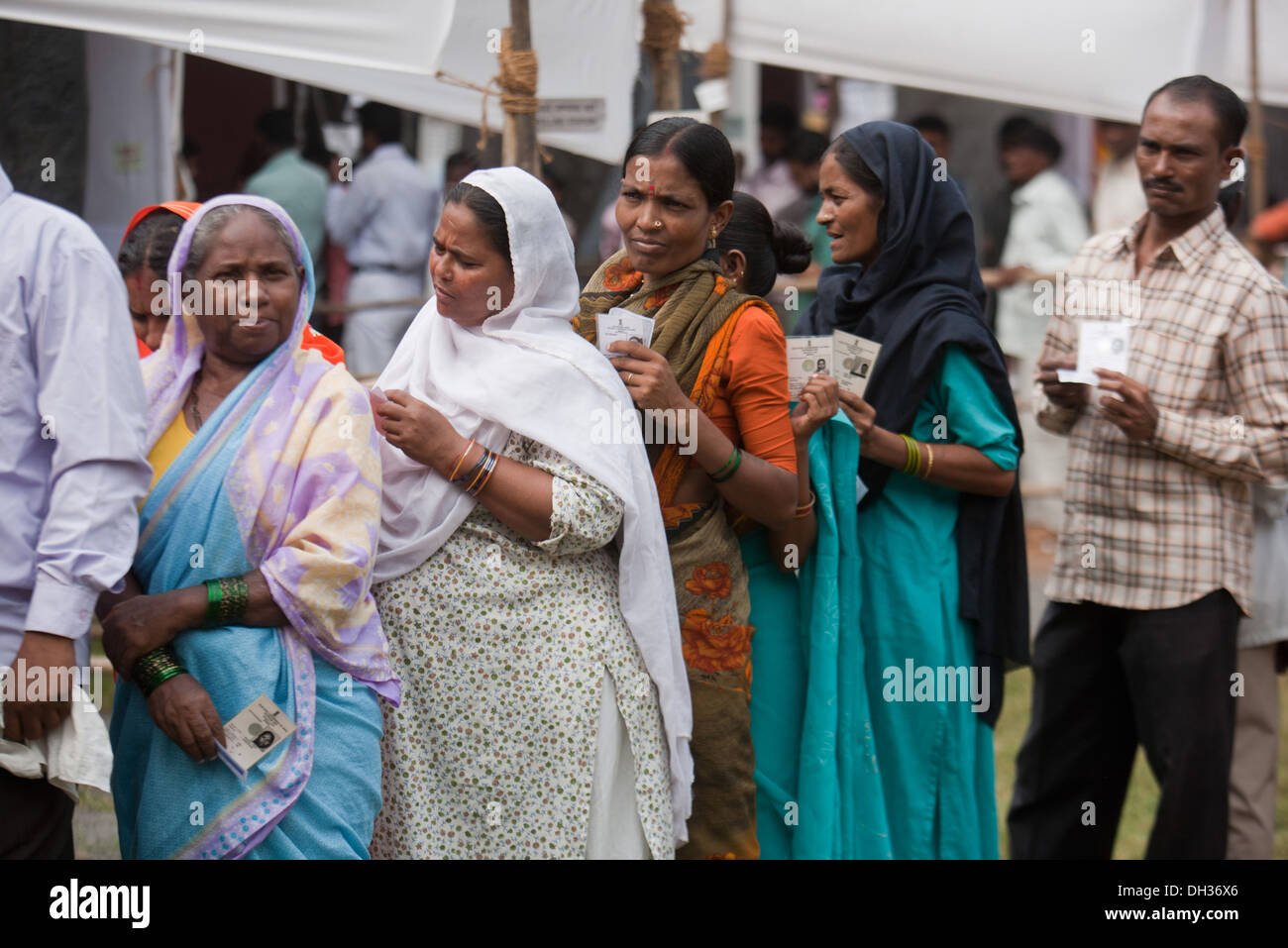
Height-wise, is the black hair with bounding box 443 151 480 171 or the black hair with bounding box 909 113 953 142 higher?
the black hair with bounding box 909 113 953 142

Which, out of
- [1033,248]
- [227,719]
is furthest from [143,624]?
[1033,248]

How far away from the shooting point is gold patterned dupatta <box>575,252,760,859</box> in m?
3.01

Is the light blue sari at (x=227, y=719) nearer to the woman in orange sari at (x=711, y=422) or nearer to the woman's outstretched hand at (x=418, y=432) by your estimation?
the woman's outstretched hand at (x=418, y=432)

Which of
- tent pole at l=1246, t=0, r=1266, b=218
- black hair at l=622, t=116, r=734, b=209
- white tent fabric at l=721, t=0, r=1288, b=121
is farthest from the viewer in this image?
tent pole at l=1246, t=0, r=1266, b=218

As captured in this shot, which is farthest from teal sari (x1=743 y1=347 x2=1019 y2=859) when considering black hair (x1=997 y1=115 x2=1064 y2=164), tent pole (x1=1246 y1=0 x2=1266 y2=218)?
black hair (x1=997 y1=115 x2=1064 y2=164)

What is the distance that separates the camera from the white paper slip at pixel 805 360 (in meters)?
3.26

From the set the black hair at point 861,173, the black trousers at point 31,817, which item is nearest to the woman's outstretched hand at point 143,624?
the black trousers at point 31,817

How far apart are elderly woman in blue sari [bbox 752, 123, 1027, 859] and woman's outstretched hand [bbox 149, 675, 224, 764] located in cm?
138

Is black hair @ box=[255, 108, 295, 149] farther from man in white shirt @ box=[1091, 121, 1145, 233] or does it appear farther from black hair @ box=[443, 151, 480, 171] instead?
man in white shirt @ box=[1091, 121, 1145, 233]

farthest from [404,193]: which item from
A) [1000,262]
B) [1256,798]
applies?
[1256,798]

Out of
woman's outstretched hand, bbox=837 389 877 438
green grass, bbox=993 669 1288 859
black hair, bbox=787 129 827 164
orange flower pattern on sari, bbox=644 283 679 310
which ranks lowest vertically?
green grass, bbox=993 669 1288 859

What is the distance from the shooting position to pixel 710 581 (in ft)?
10.0

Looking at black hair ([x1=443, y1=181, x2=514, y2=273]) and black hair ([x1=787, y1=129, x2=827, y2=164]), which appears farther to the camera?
black hair ([x1=787, y1=129, x2=827, y2=164])
